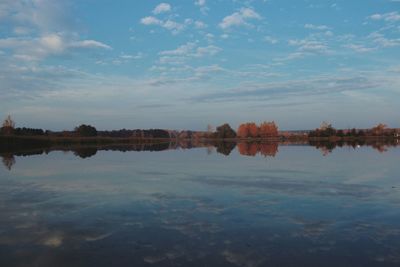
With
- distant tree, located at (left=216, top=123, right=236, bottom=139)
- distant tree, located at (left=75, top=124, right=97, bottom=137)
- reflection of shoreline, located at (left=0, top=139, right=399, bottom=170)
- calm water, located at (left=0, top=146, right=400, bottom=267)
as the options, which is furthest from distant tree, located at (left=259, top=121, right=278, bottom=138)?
calm water, located at (left=0, top=146, right=400, bottom=267)

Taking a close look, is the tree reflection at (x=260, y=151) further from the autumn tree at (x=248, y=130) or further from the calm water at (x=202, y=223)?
the autumn tree at (x=248, y=130)

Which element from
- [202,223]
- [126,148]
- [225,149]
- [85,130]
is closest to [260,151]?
[225,149]

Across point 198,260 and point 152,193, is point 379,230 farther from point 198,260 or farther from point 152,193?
point 152,193

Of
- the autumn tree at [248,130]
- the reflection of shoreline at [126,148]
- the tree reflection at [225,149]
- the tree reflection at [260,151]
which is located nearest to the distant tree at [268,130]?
the autumn tree at [248,130]

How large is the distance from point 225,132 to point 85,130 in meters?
58.6

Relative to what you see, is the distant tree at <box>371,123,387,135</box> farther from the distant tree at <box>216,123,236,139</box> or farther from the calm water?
the calm water

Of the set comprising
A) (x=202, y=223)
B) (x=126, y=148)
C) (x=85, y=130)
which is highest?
(x=85, y=130)

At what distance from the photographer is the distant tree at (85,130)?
9076 centimetres

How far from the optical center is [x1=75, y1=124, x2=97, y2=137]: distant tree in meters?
90.8

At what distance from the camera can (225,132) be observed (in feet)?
458

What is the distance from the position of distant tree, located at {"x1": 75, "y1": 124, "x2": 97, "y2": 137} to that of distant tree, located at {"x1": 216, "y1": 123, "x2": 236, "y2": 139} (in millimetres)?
54003

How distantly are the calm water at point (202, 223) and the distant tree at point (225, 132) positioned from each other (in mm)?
124605

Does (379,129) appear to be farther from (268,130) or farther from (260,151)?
(260,151)

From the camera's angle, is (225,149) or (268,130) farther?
(268,130)
